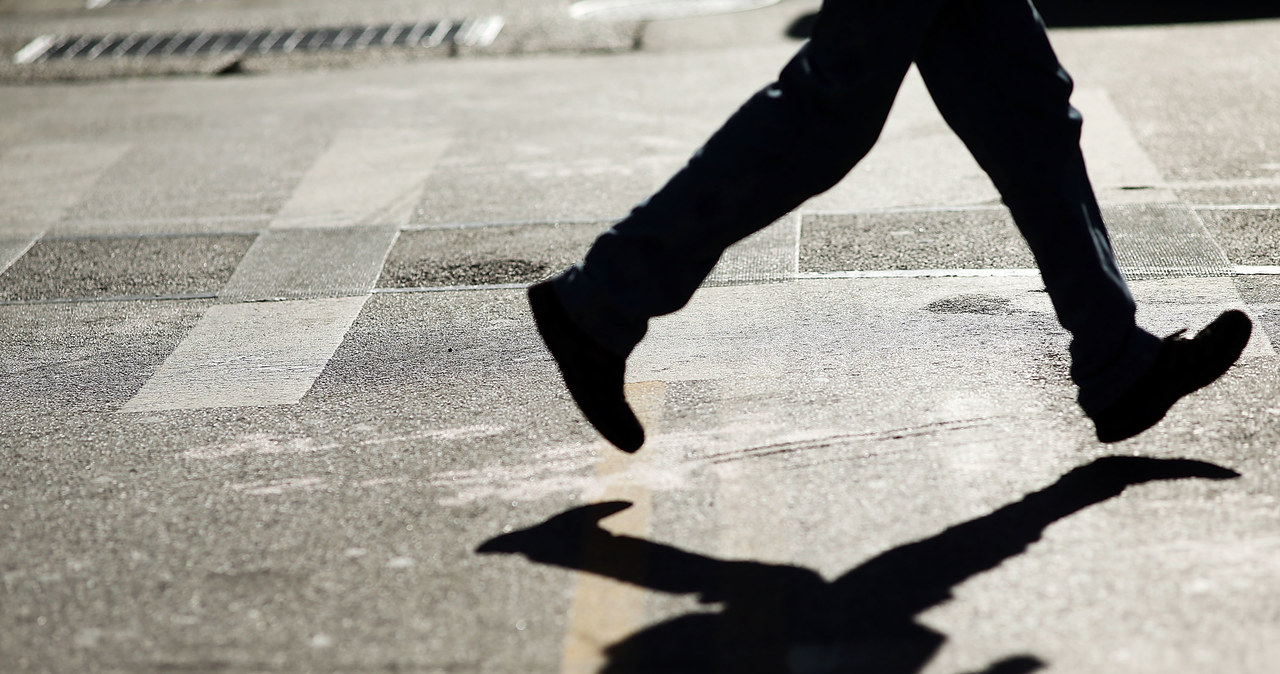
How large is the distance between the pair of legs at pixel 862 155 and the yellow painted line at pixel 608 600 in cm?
25

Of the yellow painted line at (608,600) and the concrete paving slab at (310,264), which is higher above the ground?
the yellow painted line at (608,600)

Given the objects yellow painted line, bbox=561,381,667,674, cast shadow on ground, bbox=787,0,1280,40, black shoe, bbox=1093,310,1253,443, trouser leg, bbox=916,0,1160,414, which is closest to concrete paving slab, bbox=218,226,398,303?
yellow painted line, bbox=561,381,667,674

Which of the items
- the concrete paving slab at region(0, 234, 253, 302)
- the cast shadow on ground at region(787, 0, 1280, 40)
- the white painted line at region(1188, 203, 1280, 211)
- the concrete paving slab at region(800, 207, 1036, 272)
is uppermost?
the concrete paving slab at region(0, 234, 253, 302)

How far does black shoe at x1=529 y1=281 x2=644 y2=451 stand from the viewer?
11.0ft

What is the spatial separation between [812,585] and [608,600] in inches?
15.8

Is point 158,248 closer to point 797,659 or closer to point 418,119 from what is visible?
point 418,119

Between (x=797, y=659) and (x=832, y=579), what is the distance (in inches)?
12.2

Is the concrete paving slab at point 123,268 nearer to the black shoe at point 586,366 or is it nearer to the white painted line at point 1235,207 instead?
the black shoe at point 586,366

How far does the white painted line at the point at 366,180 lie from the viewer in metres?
5.98

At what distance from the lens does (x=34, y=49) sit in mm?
10250

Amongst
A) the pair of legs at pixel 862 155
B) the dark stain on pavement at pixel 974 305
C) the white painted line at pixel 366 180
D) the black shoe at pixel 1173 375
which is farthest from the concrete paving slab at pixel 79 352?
the black shoe at pixel 1173 375

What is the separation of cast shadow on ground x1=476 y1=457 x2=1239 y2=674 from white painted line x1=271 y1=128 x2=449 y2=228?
2966 mm

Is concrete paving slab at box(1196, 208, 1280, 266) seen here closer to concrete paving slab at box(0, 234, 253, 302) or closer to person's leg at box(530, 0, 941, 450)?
person's leg at box(530, 0, 941, 450)

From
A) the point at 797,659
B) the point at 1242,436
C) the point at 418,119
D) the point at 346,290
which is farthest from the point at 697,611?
the point at 418,119
